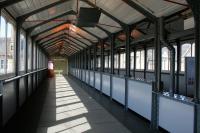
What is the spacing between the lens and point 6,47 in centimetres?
731

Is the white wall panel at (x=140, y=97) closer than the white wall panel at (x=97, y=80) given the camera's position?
Yes

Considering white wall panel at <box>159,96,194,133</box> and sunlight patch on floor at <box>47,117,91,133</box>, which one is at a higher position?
white wall panel at <box>159,96,194,133</box>

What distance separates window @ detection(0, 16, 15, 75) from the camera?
6797mm

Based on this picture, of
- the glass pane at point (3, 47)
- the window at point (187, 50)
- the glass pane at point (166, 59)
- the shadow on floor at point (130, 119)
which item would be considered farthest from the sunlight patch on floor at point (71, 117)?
the glass pane at point (166, 59)

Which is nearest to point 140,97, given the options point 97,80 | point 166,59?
point 166,59

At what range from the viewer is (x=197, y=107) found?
4.06m

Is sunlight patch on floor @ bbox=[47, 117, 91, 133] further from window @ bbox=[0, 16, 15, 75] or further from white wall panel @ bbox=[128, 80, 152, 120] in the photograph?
window @ bbox=[0, 16, 15, 75]

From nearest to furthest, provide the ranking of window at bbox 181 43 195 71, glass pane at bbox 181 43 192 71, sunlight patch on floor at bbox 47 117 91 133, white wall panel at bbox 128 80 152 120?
sunlight patch on floor at bbox 47 117 91 133 → white wall panel at bbox 128 80 152 120 → window at bbox 181 43 195 71 → glass pane at bbox 181 43 192 71

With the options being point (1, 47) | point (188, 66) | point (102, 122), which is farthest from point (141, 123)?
point (1, 47)

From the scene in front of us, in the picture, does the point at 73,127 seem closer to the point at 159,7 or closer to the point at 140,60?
the point at 159,7

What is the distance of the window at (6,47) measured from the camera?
268 inches

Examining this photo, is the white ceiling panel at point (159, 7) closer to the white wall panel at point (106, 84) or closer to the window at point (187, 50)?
the window at point (187, 50)

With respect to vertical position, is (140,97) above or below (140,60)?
below

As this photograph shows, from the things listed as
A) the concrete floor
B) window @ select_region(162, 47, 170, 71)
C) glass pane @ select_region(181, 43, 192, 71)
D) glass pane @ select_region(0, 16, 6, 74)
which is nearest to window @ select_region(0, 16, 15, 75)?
glass pane @ select_region(0, 16, 6, 74)
